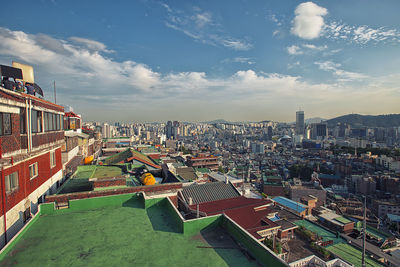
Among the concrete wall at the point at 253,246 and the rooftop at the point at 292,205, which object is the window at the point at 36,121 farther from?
the rooftop at the point at 292,205

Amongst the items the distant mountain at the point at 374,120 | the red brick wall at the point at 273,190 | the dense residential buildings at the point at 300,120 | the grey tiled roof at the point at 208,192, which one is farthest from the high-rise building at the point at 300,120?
the grey tiled roof at the point at 208,192

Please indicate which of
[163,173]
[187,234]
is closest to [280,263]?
[187,234]

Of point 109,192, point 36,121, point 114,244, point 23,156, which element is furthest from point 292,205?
point 23,156

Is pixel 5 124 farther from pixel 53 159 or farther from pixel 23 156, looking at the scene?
pixel 53 159

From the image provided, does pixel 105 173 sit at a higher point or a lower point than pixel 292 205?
higher

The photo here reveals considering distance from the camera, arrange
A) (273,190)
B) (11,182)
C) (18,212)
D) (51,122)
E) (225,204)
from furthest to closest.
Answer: (273,190) → (225,204) → (51,122) → (18,212) → (11,182)

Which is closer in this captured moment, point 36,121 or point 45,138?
point 36,121

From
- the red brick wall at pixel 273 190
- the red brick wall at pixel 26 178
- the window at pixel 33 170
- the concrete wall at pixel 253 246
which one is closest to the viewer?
the concrete wall at pixel 253 246

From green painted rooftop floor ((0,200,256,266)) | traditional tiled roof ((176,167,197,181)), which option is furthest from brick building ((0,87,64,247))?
traditional tiled roof ((176,167,197,181))
